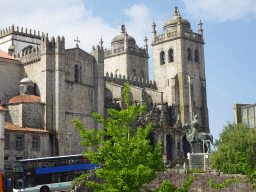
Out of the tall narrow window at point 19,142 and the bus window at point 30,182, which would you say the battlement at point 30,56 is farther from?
the bus window at point 30,182

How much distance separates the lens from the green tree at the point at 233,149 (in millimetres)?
47719

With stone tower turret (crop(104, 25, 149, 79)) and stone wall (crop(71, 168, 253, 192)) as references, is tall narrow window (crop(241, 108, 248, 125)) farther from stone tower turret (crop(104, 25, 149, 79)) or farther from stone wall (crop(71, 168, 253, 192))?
stone tower turret (crop(104, 25, 149, 79))

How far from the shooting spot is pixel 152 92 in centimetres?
8381

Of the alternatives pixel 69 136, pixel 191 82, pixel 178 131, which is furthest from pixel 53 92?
pixel 191 82

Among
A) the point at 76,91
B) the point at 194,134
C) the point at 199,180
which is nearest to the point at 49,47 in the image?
the point at 76,91

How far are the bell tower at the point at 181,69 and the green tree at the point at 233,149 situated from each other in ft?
96.9

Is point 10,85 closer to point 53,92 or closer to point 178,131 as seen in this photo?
point 53,92

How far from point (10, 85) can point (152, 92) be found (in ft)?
98.5

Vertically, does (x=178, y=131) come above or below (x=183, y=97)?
below

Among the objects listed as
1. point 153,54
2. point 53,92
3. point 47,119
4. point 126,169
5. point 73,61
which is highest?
point 153,54

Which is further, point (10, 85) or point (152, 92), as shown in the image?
point (152, 92)

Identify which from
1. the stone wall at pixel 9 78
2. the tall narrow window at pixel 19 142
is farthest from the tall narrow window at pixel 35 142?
the stone wall at pixel 9 78

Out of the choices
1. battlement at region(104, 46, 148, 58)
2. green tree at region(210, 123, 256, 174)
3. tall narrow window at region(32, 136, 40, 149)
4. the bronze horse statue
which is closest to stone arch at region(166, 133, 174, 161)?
the bronze horse statue

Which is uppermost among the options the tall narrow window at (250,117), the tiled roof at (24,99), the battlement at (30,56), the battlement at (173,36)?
the battlement at (173,36)
